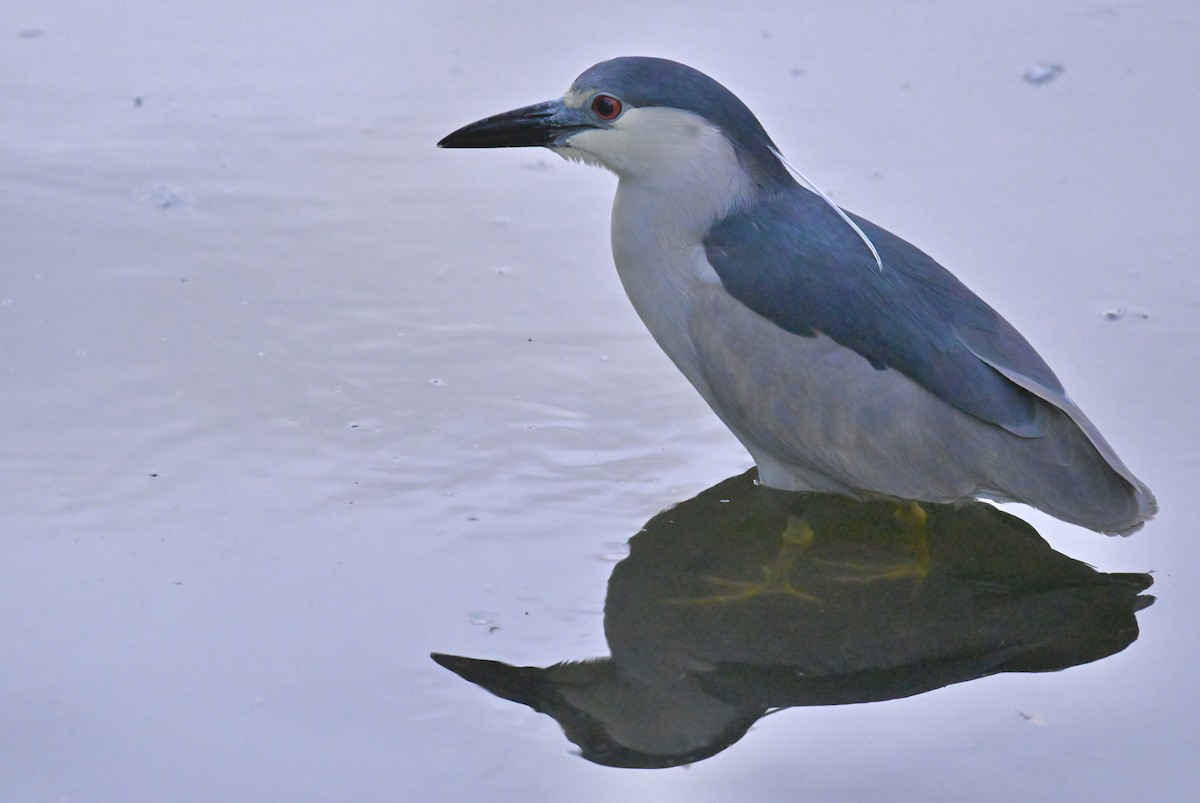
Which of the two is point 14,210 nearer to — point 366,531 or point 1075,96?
point 366,531

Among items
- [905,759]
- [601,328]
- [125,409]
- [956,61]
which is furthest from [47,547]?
[956,61]

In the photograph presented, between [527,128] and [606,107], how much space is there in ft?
0.76

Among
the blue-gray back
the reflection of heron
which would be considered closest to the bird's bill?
the blue-gray back

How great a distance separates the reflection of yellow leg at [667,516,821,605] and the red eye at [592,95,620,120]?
1147 mm

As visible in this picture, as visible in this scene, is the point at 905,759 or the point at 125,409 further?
the point at 125,409

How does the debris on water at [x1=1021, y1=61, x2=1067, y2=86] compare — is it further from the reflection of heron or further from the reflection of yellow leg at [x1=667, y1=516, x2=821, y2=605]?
the reflection of yellow leg at [x1=667, y1=516, x2=821, y2=605]

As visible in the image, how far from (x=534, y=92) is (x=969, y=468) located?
2.58 m

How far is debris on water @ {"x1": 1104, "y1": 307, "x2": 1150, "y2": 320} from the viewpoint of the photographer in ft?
15.0

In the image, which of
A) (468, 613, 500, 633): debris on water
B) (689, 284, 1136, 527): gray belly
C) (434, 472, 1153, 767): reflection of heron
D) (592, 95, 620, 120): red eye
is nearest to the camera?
(434, 472, 1153, 767): reflection of heron

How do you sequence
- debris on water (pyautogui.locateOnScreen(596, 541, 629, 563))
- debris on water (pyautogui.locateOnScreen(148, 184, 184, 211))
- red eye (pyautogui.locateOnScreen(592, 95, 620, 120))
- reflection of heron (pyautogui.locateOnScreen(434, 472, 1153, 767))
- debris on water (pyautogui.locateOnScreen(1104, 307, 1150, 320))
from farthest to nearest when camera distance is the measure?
debris on water (pyautogui.locateOnScreen(148, 184, 184, 211))
debris on water (pyautogui.locateOnScreen(1104, 307, 1150, 320))
red eye (pyautogui.locateOnScreen(592, 95, 620, 120))
debris on water (pyautogui.locateOnScreen(596, 541, 629, 563))
reflection of heron (pyautogui.locateOnScreen(434, 472, 1153, 767))

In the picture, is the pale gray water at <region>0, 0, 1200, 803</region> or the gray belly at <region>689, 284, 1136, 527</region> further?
the gray belly at <region>689, 284, 1136, 527</region>

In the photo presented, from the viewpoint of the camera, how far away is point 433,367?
4.34 meters

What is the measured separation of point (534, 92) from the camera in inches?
219

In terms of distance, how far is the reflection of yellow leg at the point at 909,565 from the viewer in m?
Answer: 3.76
